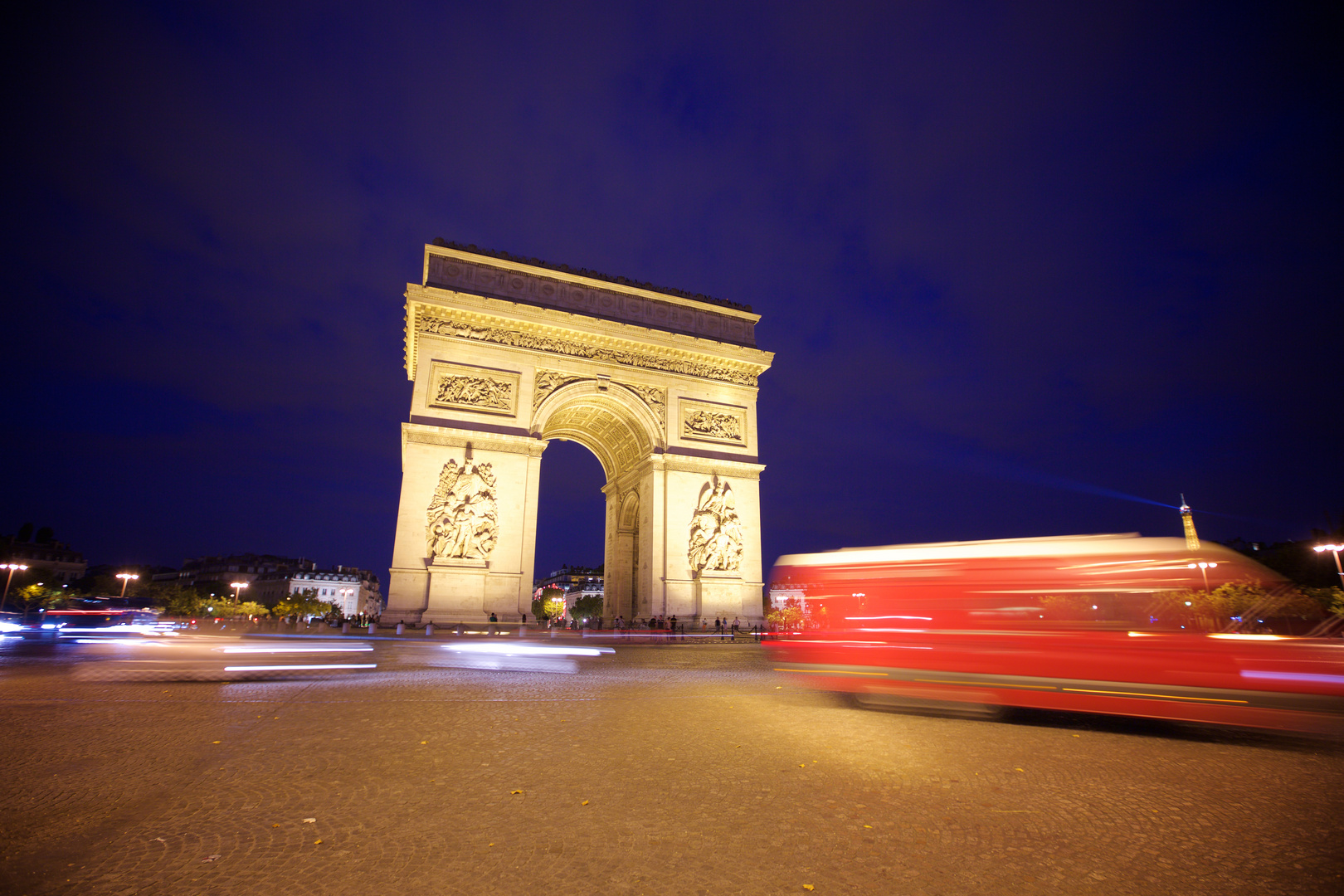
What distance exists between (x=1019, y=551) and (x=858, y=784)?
14.2 feet

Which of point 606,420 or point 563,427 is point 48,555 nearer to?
point 563,427

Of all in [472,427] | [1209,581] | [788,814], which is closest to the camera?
[788,814]

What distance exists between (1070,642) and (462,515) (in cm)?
1976

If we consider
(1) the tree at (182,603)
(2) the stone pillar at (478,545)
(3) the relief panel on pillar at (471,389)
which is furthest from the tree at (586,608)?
Result: (3) the relief panel on pillar at (471,389)

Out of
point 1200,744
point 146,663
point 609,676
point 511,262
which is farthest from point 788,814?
point 511,262

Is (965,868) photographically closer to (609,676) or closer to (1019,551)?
(1019,551)

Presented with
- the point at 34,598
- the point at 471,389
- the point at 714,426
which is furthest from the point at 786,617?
the point at 34,598

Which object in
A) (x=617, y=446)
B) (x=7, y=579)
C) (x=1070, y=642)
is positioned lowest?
(x=1070, y=642)

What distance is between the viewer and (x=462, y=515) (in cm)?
2219

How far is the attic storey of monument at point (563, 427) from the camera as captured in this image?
22234 millimetres

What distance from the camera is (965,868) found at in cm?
285

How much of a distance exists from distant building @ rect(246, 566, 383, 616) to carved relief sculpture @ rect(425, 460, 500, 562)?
91.1 meters

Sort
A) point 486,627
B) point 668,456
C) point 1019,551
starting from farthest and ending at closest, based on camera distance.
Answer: point 668,456 → point 486,627 → point 1019,551

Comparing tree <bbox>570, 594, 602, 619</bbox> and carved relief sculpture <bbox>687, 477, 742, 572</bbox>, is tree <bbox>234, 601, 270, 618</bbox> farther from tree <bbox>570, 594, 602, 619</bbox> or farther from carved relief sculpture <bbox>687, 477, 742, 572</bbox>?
carved relief sculpture <bbox>687, 477, 742, 572</bbox>
